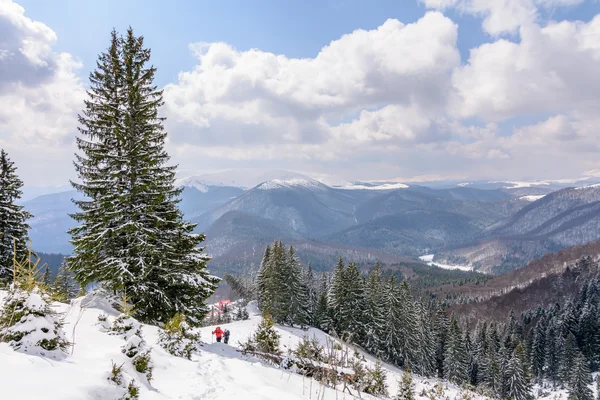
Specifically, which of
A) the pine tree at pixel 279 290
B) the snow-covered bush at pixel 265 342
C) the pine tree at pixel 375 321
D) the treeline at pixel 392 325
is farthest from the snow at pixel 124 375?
the pine tree at pixel 375 321

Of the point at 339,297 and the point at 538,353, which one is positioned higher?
the point at 339,297

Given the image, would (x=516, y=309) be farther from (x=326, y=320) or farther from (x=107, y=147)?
(x=107, y=147)

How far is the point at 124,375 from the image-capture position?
5.66m

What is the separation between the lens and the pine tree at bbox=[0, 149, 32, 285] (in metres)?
22.7

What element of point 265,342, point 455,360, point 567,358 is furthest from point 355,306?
point 567,358

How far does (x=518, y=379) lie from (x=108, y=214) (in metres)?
66.9

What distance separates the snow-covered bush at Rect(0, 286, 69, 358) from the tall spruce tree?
306 inches

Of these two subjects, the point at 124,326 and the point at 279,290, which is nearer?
the point at 124,326

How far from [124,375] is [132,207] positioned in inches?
420

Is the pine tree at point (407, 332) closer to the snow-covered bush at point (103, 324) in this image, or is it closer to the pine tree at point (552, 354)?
the snow-covered bush at point (103, 324)

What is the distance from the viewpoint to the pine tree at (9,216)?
22.7 metres

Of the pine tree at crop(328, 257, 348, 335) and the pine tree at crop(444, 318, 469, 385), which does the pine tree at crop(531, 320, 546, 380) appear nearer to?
the pine tree at crop(444, 318, 469, 385)

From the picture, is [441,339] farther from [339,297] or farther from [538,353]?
[538,353]

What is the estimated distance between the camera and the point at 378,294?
45281 mm
